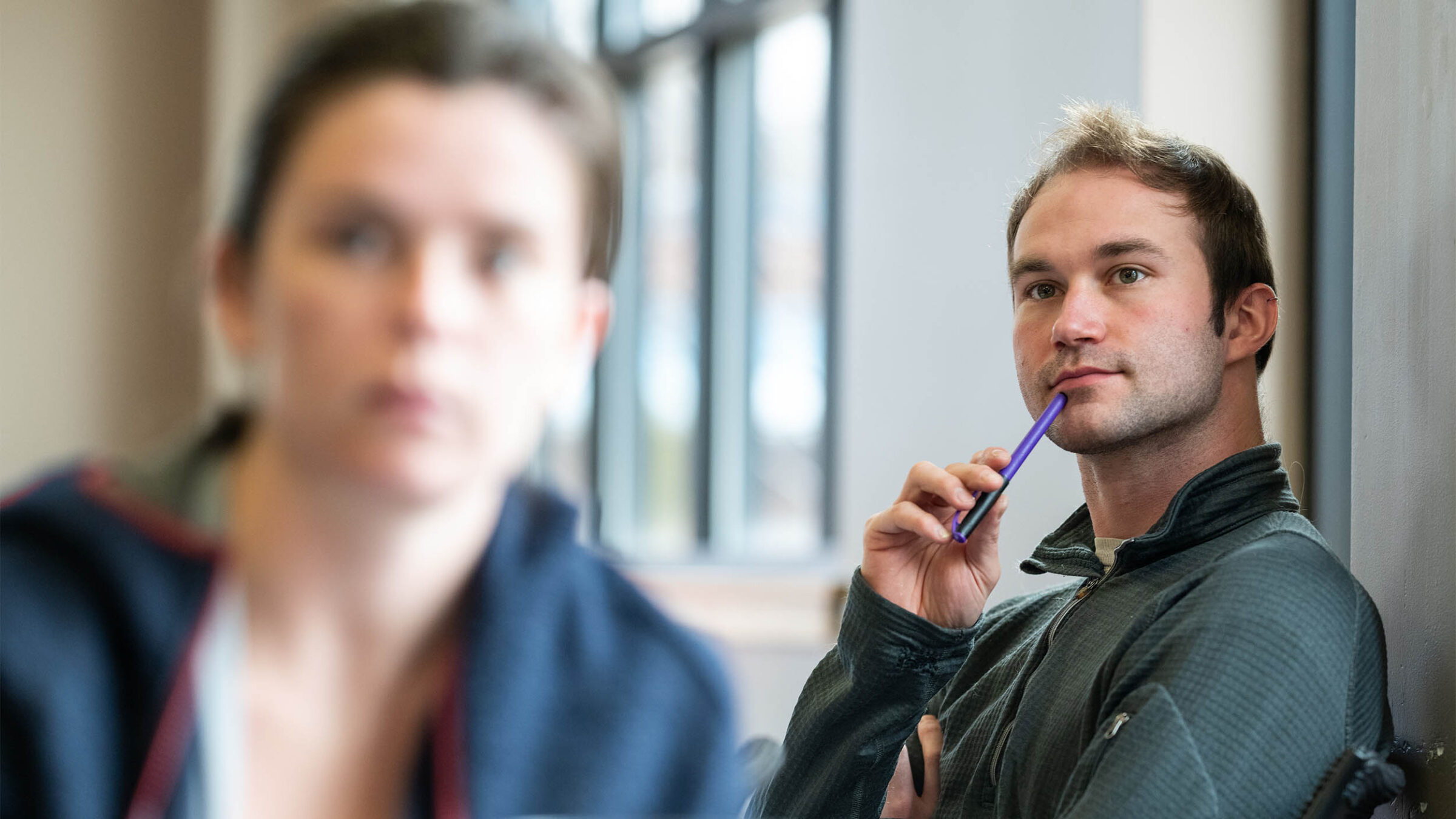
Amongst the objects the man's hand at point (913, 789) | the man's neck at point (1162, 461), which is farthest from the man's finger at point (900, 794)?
the man's neck at point (1162, 461)

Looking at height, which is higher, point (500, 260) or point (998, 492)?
point (500, 260)

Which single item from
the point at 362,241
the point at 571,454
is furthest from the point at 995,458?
the point at 362,241

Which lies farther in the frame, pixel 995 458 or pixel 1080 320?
pixel 1080 320

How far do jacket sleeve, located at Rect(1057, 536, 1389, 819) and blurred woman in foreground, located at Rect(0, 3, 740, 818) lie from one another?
18.5 inches

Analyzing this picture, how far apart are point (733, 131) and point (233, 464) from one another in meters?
0.32

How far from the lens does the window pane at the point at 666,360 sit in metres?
0.40

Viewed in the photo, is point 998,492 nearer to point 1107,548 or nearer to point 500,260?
point 1107,548

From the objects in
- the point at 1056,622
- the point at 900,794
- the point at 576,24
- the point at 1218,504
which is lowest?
the point at 900,794

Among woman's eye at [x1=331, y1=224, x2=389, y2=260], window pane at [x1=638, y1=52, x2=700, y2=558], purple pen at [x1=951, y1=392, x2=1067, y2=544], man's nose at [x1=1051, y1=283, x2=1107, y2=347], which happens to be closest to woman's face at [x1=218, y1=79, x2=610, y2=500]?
woman's eye at [x1=331, y1=224, x2=389, y2=260]

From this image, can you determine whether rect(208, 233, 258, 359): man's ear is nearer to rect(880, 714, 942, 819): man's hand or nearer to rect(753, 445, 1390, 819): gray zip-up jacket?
rect(753, 445, 1390, 819): gray zip-up jacket

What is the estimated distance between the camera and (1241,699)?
0.71 meters

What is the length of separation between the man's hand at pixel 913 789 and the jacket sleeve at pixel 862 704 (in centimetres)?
5

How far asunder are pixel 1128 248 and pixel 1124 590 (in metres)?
0.25

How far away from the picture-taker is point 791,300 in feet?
1.93
